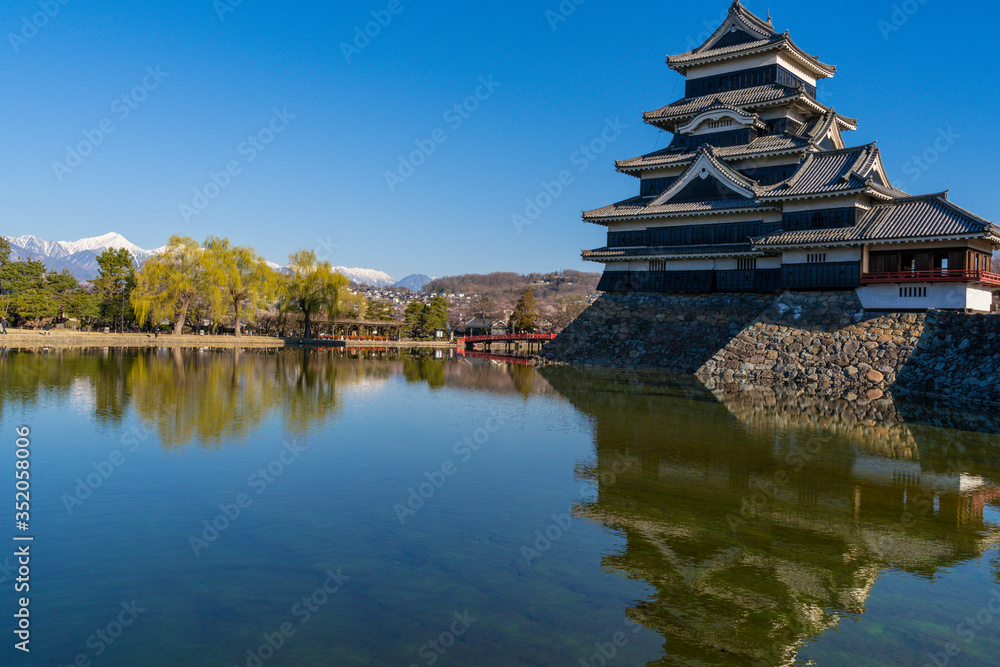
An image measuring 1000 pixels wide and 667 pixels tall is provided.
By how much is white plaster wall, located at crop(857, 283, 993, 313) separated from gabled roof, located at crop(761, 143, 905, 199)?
4.64 metres

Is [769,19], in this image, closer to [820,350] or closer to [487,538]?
[820,350]

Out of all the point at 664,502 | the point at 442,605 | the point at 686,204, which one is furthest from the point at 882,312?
the point at 442,605

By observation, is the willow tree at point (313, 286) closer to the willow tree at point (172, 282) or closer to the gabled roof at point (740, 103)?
the willow tree at point (172, 282)

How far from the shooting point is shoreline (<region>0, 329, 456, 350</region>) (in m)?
47.5

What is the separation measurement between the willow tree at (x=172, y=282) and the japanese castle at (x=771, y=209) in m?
33.5

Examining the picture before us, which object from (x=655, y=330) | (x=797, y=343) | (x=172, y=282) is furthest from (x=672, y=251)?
(x=172, y=282)

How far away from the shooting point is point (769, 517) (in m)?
10.1

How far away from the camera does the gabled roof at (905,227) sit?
27062mm

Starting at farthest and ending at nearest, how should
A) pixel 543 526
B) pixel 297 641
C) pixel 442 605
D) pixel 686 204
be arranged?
pixel 686 204, pixel 543 526, pixel 442 605, pixel 297 641

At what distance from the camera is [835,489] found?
39.0ft

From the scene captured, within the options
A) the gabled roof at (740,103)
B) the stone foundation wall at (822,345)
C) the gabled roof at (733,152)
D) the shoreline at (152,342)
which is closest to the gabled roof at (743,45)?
the gabled roof at (740,103)

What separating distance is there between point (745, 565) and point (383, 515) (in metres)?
4.85

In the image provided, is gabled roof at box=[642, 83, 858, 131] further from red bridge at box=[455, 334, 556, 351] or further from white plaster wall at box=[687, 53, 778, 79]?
red bridge at box=[455, 334, 556, 351]

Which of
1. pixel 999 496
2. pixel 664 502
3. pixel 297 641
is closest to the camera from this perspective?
pixel 297 641
